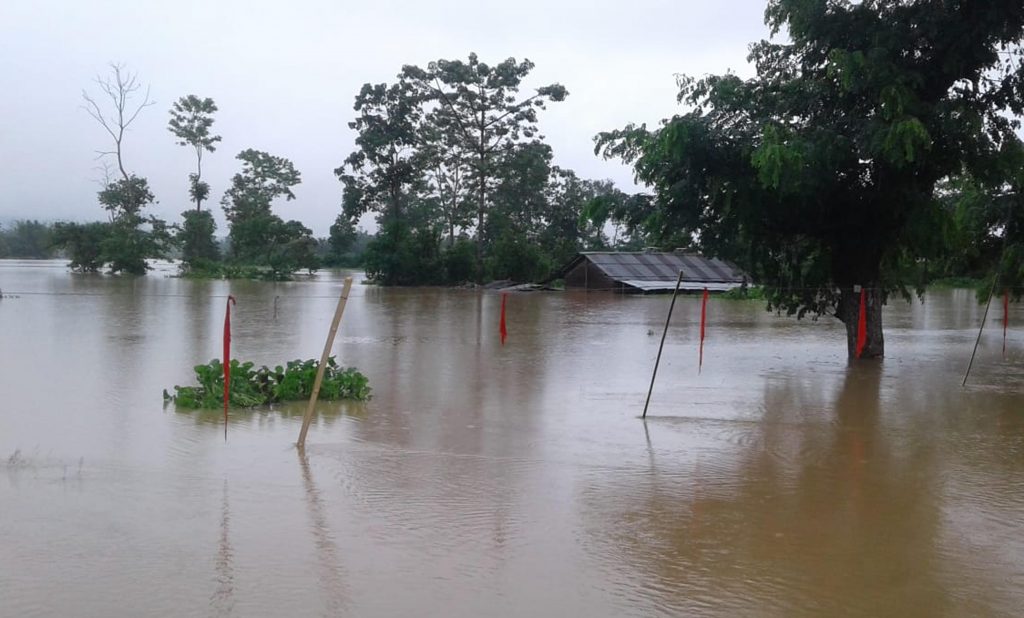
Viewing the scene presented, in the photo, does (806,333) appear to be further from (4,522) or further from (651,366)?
(4,522)

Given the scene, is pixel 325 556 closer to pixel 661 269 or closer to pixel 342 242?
pixel 661 269

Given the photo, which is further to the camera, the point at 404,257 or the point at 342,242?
the point at 342,242

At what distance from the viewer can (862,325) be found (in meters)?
15.9

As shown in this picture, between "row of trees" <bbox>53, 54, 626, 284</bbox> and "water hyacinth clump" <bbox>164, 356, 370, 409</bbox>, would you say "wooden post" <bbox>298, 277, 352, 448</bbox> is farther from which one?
"row of trees" <bbox>53, 54, 626, 284</bbox>

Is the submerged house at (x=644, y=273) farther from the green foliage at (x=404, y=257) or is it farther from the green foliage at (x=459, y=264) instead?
the green foliage at (x=404, y=257)

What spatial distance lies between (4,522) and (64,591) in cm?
150

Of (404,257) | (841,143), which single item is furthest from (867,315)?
(404,257)

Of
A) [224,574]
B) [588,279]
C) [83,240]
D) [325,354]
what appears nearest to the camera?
[224,574]

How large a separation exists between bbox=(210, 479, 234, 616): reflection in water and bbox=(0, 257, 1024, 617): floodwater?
20 mm

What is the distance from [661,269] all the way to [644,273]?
118 centimetres

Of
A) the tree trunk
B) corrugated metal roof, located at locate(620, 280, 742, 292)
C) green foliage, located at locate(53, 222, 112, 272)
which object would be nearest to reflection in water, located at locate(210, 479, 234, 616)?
the tree trunk

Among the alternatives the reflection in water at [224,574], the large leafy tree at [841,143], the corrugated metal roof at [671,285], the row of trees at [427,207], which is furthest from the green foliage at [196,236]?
the reflection in water at [224,574]

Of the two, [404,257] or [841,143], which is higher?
[841,143]

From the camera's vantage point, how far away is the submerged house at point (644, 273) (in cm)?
4359
